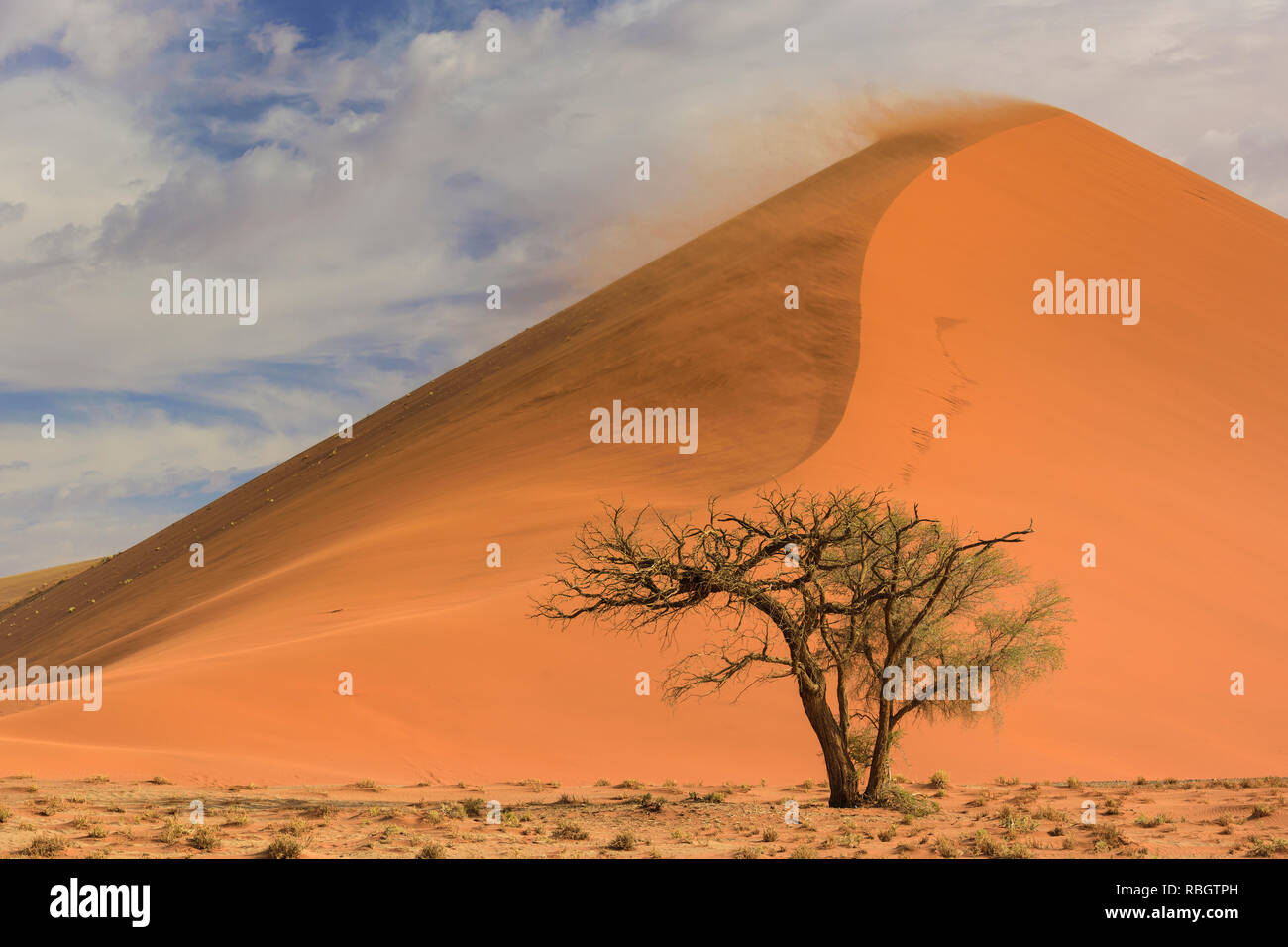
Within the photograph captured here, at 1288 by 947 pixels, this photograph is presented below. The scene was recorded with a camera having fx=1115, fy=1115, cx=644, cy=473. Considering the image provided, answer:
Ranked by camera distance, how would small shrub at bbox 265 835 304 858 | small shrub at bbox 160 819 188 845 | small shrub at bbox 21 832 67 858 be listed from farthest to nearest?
1. small shrub at bbox 160 819 188 845
2. small shrub at bbox 265 835 304 858
3. small shrub at bbox 21 832 67 858

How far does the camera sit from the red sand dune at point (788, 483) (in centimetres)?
2134

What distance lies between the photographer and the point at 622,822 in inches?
576

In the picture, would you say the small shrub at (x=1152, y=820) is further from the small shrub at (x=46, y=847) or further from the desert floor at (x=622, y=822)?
the small shrub at (x=46, y=847)

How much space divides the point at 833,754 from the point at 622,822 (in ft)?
11.1

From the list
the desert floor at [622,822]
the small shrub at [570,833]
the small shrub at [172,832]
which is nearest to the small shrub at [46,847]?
the desert floor at [622,822]

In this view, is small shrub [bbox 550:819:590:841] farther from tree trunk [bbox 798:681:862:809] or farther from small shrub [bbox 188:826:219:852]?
tree trunk [bbox 798:681:862:809]

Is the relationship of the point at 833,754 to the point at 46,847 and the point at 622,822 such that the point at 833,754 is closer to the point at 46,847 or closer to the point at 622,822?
the point at 622,822

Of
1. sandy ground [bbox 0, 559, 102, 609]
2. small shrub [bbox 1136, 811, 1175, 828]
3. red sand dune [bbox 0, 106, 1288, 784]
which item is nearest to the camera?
small shrub [bbox 1136, 811, 1175, 828]

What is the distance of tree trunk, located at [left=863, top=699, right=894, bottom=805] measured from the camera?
639 inches

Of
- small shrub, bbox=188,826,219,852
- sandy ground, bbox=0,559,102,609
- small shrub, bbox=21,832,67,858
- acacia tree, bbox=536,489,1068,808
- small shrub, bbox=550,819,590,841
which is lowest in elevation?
small shrub, bbox=550,819,590,841

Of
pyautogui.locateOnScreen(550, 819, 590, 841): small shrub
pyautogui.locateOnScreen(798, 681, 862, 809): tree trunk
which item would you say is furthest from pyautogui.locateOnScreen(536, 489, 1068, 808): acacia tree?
pyautogui.locateOnScreen(550, 819, 590, 841): small shrub

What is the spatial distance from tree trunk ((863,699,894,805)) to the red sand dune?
4.13m

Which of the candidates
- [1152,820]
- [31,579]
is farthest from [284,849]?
[31,579]
